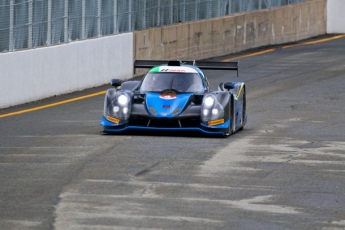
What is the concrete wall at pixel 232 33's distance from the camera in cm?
3078

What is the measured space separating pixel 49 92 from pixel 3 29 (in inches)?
92.9

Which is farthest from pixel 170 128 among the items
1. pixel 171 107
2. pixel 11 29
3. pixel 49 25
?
pixel 49 25

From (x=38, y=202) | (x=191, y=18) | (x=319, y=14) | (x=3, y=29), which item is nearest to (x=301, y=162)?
(x=38, y=202)

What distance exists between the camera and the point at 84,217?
969 centimetres

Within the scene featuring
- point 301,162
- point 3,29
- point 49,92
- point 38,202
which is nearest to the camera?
point 38,202

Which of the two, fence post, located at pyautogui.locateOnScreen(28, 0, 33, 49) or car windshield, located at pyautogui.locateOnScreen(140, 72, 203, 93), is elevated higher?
fence post, located at pyautogui.locateOnScreen(28, 0, 33, 49)

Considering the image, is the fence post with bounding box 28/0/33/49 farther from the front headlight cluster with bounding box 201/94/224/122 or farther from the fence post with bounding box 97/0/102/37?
the front headlight cluster with bounding box 201/94/224/122

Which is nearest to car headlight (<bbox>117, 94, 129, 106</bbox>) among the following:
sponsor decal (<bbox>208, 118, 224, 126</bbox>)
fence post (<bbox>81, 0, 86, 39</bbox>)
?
sponsor decal (<bbox>208, 118, 224, 126</bbox>)

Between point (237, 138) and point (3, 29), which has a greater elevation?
point (3, 29)

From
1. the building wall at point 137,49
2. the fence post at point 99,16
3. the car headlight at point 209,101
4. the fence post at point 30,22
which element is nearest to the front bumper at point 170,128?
the car headlight at point 209,101

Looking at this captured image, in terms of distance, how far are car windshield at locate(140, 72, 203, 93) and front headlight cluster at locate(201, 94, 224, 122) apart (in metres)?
0.66

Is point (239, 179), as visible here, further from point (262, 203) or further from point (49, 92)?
point (49, 92)

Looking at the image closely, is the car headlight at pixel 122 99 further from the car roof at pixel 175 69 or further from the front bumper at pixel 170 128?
the car roof at pixel 175 69

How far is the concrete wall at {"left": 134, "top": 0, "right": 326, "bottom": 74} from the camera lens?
3078cm
